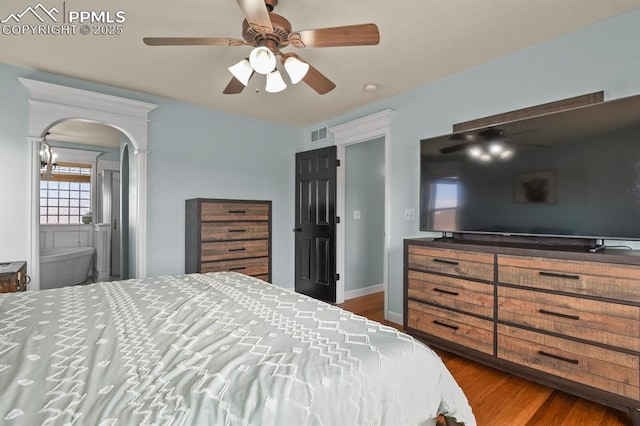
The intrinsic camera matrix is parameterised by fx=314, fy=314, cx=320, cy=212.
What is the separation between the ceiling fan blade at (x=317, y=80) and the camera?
6.88 feet

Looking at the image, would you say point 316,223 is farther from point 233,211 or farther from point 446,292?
point 446,292

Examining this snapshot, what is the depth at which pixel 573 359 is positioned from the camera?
1.81m

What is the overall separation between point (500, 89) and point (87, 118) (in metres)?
3.84

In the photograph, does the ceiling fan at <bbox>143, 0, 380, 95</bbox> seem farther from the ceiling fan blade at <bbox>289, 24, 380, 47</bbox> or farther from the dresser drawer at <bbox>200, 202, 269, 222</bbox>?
the dresser drawer at <bbox>200, 202, 269, 222</bbox>

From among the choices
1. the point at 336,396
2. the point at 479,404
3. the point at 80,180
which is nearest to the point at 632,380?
the point at 479,404

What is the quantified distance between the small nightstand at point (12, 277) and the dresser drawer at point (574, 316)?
3508 mm

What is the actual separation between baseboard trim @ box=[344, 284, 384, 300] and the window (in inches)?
211

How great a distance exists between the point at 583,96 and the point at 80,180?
743cm

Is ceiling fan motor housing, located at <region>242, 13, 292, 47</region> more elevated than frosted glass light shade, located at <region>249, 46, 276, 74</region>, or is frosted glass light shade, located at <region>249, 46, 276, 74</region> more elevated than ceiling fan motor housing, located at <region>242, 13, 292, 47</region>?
ceiling fan motor housing, located at <region>242, 13, 292, 47</region>

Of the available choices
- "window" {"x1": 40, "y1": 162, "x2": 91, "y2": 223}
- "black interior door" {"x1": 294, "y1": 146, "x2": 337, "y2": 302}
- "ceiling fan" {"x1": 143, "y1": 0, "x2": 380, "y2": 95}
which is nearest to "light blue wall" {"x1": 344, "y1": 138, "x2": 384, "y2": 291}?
"black interior door" {"x1": 294, "y1": 146, "x2": 337, "y2": 302}

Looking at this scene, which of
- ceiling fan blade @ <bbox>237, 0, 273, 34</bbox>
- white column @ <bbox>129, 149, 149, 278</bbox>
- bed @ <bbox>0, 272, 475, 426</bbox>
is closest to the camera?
bed @ <bbox>0, 272, 475, 426</bbox>

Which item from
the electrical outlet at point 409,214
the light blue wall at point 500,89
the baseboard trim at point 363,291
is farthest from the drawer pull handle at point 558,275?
the baseboard trim at point 363,291

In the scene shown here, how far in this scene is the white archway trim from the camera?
2848 millimetres

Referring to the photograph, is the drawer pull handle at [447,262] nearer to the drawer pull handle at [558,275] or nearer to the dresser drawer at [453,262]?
the dresser drawer at [453,262]
